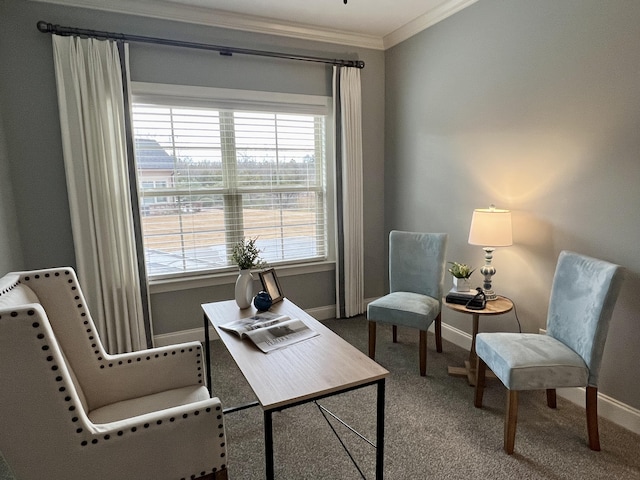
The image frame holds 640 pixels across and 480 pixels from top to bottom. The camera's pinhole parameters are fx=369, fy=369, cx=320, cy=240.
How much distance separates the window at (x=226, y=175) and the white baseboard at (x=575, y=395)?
0.56 m

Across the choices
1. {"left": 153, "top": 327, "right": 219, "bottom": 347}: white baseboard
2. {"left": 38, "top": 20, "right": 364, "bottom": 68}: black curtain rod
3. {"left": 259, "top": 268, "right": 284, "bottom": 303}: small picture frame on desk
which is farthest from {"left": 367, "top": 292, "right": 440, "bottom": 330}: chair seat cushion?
{"left": 38, "top": 20, "right": 364, "bottom": 68}: black curtain rod

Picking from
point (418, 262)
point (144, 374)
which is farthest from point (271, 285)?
point (418, 262)

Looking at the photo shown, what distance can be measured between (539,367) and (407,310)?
958 mm

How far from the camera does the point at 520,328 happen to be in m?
2.65

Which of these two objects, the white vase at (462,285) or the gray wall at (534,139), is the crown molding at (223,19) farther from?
the white vase at (462,285)

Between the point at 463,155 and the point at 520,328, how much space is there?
139 cm

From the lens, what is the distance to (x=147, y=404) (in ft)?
5.06

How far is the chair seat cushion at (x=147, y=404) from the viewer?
1468mm

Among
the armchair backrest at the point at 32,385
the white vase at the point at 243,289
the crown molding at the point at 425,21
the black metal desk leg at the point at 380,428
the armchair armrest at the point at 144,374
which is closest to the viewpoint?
the armchair backrest at the point at 32,385

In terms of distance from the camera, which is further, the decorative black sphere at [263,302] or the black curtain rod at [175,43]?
the black curtain rod at [175,43]

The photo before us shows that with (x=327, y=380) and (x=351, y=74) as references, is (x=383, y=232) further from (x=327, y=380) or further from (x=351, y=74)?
(x=327, y=380)

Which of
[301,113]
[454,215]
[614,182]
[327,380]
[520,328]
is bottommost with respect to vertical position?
[520,328]

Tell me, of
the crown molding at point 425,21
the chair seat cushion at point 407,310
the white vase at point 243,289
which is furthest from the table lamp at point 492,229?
the crown molding at point 425,21

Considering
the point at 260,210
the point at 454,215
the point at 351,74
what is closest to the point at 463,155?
the point at 454,215
